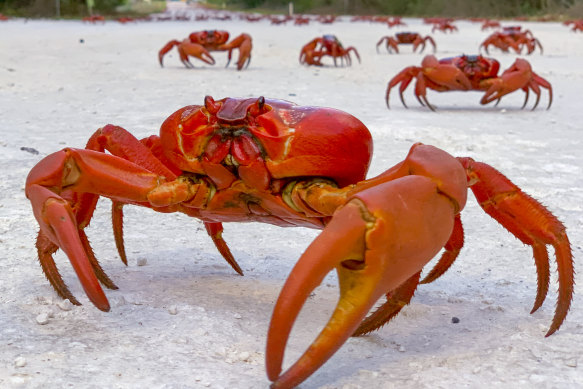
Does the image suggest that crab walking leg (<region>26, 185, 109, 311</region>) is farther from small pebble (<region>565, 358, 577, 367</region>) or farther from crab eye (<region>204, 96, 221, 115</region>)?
small pebble (<region>565, 358, 577, 367</region>)

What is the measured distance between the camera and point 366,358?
2.37 meters

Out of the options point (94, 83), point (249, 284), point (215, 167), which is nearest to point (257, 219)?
Result: point (215, 167)

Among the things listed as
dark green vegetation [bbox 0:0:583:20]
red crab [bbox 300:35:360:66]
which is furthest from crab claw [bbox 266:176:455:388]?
dark green vegetation [bbox 0:0:583:20]

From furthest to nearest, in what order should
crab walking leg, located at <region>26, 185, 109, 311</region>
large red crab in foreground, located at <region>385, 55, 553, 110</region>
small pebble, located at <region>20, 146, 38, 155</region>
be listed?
large red crab in foreground, located at <region>385, 55, 553, 110</region>, small pebble, located at <region>20, 146, 38, 155</region>, crab walking leg, located at <region>26, 185, 109, 311</region>

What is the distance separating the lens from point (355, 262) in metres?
1.92

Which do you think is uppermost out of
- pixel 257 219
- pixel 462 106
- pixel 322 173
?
pixel 322 173

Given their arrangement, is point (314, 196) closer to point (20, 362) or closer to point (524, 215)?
point (524, 215)

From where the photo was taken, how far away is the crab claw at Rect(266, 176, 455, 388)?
181 centimetres

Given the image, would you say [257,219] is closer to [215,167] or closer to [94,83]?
[215,167]

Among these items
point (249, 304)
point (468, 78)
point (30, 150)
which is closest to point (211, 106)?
point (249, 304)

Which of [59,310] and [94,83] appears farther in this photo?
[94,83]

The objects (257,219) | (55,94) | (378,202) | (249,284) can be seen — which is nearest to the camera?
(378,202)

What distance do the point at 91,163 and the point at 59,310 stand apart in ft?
1.75

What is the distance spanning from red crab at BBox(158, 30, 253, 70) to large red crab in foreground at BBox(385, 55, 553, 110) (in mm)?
5022
